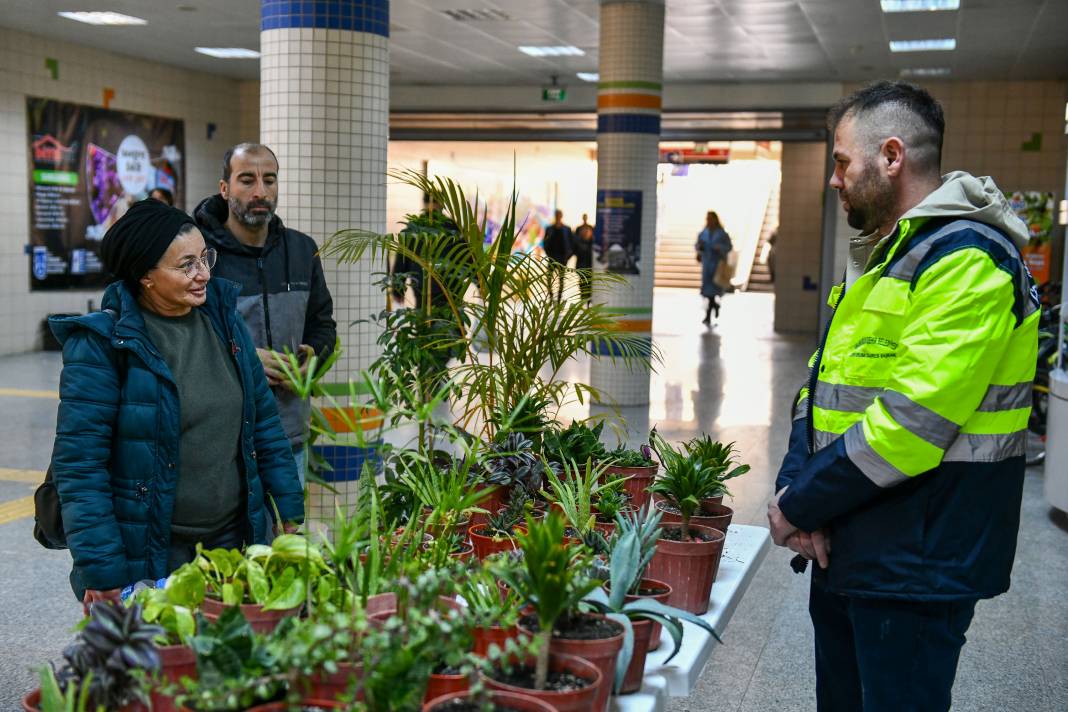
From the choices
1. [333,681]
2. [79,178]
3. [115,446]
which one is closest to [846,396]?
[333,681]

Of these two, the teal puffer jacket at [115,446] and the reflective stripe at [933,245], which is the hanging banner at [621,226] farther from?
the reflective stripe at [933,245]

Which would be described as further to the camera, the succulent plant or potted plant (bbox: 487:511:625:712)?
potted plant (bbox: 487:511:625:712)

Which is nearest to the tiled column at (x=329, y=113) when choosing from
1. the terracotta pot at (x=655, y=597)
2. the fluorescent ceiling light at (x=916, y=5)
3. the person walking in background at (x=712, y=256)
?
the terracotta pot at (x=655, y=597)

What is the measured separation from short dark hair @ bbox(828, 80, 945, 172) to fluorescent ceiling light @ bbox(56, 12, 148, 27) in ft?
34.3

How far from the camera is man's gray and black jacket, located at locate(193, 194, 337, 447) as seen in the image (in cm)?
339

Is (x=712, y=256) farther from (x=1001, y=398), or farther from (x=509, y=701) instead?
(x=509, y=701)

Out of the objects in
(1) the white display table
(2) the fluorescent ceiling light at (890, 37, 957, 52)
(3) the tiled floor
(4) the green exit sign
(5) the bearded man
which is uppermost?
(2) the fluorescent ceiling light at (890, 37, 957, 52)

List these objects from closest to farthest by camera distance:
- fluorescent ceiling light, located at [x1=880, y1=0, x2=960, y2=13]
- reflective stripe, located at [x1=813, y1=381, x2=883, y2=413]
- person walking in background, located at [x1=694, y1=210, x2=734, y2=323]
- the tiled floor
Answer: reflective stripe, located at [x1=813, y1=381, x2=883, y2=413] < the tiled floor < fluorescent ceiling light, located at [x1=880, y1=0, x2=960, y2=13] < person walking in background, located at [x1=694, y1=210, x2=734, y2=323]

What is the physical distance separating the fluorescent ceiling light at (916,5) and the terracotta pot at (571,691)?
8.91m

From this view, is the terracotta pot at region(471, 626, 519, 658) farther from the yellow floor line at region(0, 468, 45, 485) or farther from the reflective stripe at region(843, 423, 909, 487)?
the yellow floor line at region(0, 468, 45, 485)

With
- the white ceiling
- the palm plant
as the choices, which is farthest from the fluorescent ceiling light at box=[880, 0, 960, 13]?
the palm plant

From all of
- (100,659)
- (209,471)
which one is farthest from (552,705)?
(209,471)

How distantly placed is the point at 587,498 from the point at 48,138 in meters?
11.6

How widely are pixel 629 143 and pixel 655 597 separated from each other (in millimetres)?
7835
